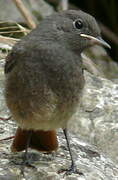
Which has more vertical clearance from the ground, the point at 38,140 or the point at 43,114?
the point at 43,114

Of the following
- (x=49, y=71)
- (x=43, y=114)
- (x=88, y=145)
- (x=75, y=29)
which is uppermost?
(x=75, y=29)

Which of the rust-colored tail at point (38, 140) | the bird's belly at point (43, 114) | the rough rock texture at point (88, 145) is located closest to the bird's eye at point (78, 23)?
the bird's belly at point (43, 114)

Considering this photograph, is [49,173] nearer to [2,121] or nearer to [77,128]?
[2,121]

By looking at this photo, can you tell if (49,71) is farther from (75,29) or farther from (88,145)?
(88,145)

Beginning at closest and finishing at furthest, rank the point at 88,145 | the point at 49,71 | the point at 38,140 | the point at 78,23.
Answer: the point at 49,71 < the point at 78,23 < the point at 38,140 < the point at 88,145

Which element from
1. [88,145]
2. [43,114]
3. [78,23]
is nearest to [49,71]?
[43,114]

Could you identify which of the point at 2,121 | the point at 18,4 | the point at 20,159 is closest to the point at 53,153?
the point at 20,159
